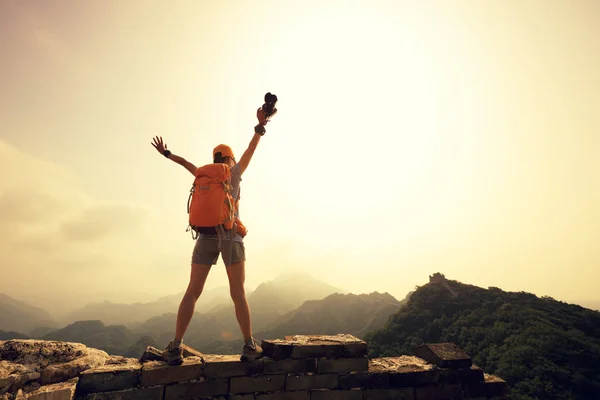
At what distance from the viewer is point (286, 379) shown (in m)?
3.12

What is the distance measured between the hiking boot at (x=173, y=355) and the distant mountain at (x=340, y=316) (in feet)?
320

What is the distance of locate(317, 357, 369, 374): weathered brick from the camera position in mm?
3240

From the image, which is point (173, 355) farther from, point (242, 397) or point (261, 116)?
point (261, 116)

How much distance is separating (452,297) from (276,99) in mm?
77406

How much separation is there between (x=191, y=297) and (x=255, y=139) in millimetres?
2198

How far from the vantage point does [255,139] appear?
3828 millimetres

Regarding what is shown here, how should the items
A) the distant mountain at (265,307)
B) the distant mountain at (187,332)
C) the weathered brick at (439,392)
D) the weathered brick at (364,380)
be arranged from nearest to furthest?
the weathered brick at (364,380), the weathered brick at (439,392), the distant mountain at (187,332), the distant mountain at (265,307)

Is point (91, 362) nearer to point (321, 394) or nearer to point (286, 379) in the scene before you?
point (286, 379)

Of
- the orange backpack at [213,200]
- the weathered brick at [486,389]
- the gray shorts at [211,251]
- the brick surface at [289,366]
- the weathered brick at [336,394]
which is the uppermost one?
the orange backpack at [213,200]

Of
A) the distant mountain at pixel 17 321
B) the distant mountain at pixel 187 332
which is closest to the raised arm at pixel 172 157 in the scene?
the distant mountain at pixel 187 332

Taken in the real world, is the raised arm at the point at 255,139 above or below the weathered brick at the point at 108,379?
above

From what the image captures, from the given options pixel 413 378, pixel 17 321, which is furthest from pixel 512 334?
pixel 17 321

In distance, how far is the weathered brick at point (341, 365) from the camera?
3.24 metres

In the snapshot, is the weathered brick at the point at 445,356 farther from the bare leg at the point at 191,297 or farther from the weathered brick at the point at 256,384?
the bare leg at the point at 191,297
